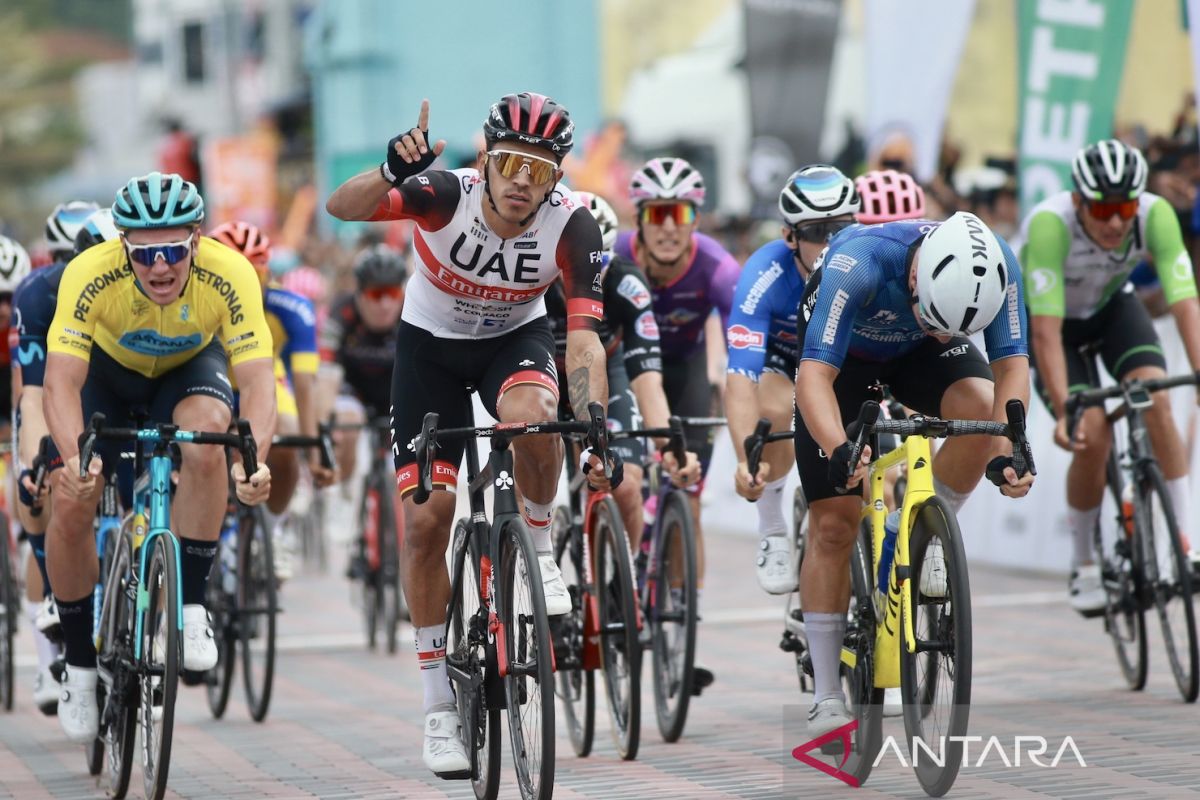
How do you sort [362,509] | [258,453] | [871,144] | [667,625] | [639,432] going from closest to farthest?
[258,453]
[639,432]
[667,625]
[362,509]
[871,144]

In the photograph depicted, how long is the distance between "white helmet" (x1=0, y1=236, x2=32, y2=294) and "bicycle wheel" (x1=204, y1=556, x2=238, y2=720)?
1.67 metres

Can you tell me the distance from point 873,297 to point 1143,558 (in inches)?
103

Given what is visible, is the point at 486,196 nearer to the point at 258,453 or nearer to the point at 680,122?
the point at 258,453

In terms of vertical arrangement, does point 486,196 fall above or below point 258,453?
above

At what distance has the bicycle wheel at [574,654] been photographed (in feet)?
24.5

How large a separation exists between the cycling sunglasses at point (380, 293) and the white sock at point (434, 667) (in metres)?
5.26

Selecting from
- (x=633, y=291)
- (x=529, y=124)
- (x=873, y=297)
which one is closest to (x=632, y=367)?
(x=633, y=291)

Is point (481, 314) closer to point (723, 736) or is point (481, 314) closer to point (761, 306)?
point (761, 306)

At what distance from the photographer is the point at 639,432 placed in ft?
24.3

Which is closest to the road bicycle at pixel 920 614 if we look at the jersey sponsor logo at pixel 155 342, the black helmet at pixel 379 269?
the jersey sponsor logo at pixel 155 342

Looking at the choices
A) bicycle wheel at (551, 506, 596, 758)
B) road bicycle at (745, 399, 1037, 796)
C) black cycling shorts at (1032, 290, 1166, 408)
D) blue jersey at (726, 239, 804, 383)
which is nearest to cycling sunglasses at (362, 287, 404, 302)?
bicycle wheel at (551, 506, 596, 758)

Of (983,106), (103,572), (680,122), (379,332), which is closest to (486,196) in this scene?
(103,572)

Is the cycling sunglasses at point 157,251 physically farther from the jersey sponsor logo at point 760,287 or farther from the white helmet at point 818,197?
the white helmet at point 818,197

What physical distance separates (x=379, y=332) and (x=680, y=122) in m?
21.3
